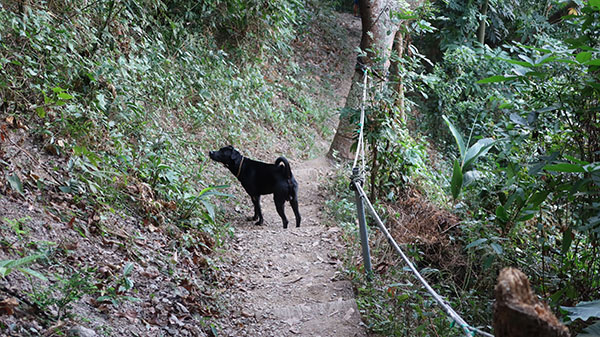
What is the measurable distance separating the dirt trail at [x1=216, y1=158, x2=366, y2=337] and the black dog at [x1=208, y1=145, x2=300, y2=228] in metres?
0.32

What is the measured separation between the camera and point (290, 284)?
4781 millimetres

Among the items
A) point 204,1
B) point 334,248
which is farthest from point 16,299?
point 204,1

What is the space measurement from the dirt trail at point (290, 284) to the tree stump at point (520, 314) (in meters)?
2.35

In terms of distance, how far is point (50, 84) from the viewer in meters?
5.05

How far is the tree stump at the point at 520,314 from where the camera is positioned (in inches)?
55.9

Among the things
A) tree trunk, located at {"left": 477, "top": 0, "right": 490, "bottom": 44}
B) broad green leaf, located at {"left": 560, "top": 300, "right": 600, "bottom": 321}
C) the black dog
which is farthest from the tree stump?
tree trunk, located at {"left": 477, "top": 0, "right": 490, "bottom": 44}

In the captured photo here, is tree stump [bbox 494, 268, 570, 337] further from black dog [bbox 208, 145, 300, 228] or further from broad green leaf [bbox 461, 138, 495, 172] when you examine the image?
black dog [bbox 208, 145, 300, 228]

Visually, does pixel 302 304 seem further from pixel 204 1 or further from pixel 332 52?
pixel 332 52

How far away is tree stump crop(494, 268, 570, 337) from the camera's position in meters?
1.42

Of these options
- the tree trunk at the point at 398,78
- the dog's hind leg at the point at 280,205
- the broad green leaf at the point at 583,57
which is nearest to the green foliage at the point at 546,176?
the broad green leaf at the point at 583,57

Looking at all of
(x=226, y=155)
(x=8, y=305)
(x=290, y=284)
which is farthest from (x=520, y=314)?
(x=226, y=155)

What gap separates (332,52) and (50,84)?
12488mm

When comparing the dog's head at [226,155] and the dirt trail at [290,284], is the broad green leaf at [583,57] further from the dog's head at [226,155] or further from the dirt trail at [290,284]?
the dog's head at [226,155]

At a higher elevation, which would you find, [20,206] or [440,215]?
[20,206]
